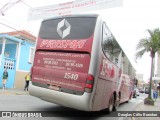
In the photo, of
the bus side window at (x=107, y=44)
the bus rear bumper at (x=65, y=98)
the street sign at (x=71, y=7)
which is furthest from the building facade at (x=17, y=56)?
the bus side window at (x=107, y=44)

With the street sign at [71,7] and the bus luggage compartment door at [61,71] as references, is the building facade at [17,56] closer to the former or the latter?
the street sign at [71,7]

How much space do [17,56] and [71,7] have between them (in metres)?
7.16

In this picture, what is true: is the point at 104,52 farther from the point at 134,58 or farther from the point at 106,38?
the point at 134,58

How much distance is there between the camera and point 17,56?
2112 cm

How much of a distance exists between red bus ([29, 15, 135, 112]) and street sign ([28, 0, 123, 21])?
784cm

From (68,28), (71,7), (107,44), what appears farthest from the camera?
(71,7)

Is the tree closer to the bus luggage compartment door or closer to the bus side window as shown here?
the bus side window

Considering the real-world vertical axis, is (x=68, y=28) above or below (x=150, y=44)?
below

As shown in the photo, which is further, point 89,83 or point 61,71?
point 61,71

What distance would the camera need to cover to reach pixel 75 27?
8.09 meters

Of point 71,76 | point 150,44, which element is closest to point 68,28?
point 71,76

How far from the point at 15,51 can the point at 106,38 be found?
15.1 meters

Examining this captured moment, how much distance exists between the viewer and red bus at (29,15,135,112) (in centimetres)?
738

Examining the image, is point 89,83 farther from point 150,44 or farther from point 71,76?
point 150,44
